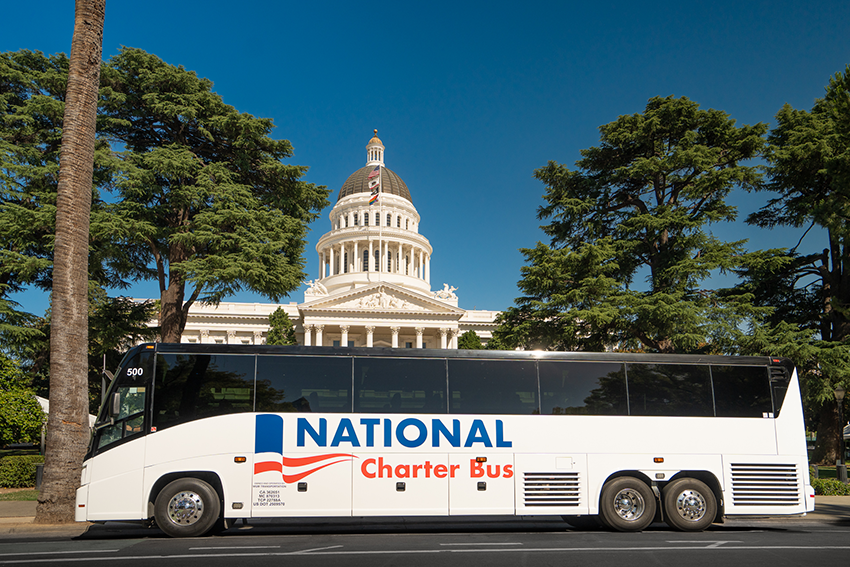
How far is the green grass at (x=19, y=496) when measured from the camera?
1467 centimetres

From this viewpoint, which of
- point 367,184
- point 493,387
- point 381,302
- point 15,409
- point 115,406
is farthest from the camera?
point 367,184

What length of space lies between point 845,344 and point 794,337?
5.46 ft

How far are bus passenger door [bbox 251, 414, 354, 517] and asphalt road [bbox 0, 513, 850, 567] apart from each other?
481 millimetres

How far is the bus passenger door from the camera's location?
9.68 m

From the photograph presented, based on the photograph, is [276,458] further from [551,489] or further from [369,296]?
[369,296]

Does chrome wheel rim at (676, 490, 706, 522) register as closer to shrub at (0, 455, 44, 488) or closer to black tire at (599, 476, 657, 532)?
black tire at (599, 476, 657, 532)

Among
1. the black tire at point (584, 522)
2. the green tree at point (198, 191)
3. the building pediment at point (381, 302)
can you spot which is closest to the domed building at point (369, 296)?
the building pediment at point (381, 302)

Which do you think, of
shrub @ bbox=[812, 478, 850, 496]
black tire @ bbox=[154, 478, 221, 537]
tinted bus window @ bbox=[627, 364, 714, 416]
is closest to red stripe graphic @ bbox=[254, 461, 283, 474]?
black tire @ bbox=[154, 478, 221, 537]

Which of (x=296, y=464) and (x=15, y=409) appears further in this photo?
(x=15, y=409)

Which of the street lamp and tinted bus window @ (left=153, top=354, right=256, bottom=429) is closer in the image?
tinted bus window @ (left=153, top=354, right=256, bottom=429)

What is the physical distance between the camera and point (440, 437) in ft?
33.0

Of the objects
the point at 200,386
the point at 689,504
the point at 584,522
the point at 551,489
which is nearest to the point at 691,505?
the point at 689,504

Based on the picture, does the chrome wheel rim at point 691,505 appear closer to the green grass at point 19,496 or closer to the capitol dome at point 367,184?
the green grass at point 19,496

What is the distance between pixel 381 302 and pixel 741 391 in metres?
62.9
